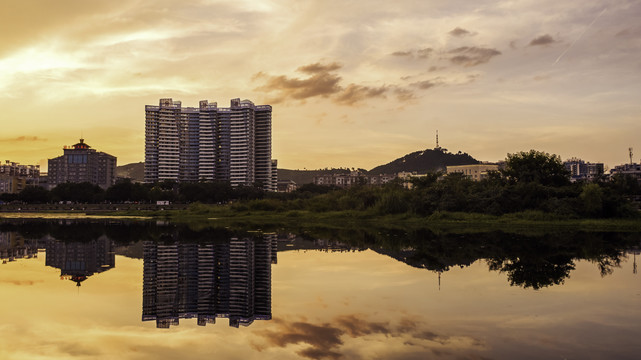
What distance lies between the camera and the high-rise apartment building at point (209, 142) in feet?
462

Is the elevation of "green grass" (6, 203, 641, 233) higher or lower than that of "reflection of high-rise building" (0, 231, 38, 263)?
higher

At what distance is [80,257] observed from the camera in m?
21.5

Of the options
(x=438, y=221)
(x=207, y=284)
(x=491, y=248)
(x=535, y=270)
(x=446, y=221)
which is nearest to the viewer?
(x=207, y=284)

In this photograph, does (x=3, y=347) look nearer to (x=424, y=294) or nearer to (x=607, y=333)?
(x=424, y=294)

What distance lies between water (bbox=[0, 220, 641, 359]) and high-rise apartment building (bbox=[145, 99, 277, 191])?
389 ft

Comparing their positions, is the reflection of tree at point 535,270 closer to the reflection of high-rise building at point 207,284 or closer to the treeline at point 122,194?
the reflection of high-rise building at point 207,284

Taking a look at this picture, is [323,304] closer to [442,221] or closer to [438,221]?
[442,221]

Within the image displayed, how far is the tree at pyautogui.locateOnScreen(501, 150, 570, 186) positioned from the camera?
4569cm

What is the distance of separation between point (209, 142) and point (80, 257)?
127 meters

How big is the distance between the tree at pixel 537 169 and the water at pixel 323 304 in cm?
2306

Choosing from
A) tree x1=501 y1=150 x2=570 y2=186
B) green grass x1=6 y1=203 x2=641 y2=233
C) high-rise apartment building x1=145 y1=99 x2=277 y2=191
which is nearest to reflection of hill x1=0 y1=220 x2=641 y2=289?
green grass x1=6 y1=203 x2=641 y2=233

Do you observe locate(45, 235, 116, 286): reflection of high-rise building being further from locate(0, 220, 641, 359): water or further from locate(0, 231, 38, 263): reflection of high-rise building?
locate(0, 231, 38, 263): reflection of high-rise building

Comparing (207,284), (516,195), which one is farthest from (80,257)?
(516,195)

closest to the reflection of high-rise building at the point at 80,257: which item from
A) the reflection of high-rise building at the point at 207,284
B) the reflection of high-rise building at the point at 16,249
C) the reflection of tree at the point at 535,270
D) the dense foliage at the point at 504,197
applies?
the reflection of high-rise building at the point at 16,249
